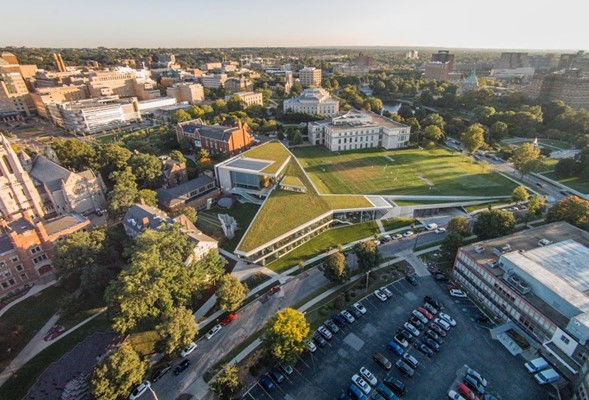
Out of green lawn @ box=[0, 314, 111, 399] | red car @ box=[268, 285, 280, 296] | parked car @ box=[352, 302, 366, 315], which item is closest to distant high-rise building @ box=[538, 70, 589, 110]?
parked car @ box=[352, 302, 366, 315]

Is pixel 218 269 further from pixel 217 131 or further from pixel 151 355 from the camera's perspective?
pixel 217 131

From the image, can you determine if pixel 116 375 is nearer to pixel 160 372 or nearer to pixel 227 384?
pixel 160 372

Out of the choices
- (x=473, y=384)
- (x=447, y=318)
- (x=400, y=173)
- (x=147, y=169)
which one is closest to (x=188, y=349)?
(x=473, y=384)

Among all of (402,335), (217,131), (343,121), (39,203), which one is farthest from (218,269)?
(343,121)

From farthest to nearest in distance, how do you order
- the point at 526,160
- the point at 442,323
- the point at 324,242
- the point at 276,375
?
1. the point at 526,160
2. the point at 324,242
3. the point at 442,323
4. the point at 276,375

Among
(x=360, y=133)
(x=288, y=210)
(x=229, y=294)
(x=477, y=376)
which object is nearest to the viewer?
(x=477, y=376)

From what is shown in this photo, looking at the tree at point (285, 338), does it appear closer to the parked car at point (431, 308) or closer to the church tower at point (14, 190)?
the parked car at point (431, 308)

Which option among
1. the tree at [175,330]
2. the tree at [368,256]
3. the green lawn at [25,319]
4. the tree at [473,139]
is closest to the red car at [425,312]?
the tree at [368,256]
